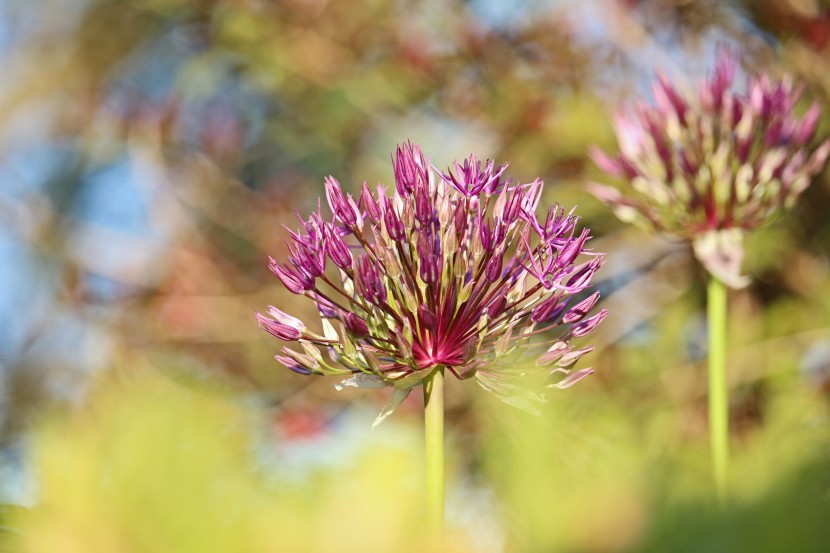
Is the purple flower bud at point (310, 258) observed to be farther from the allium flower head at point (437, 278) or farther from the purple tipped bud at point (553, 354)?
the purple tipped bud at point (553, 354)

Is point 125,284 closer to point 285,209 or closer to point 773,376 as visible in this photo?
point 285,209

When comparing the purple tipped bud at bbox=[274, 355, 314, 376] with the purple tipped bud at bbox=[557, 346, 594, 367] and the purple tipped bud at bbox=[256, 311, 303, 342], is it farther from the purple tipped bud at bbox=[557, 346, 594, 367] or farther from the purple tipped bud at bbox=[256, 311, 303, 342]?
the purple tipped bud at bbox=[557, 346, 594, 367]

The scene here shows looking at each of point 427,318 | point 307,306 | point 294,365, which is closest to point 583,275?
point 427,318

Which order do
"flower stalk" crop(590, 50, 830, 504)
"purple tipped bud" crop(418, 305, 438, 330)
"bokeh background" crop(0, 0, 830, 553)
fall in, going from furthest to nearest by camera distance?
"flower stalk" crop(590, 50, 830, 504), "purple tipped bud" crop(418, 305, 438, 330), "bokeh background" crop(0, 0, 830, 553)

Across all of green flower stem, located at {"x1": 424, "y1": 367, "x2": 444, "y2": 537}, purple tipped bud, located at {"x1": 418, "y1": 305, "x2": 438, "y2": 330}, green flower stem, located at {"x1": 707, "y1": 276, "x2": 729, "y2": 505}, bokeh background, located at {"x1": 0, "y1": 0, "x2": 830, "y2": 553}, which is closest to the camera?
bokeh background, located at {"x1": 0, "y1": 0, "x2": 830, "y2": 553}

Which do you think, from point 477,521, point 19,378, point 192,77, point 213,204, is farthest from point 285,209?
point 477,521

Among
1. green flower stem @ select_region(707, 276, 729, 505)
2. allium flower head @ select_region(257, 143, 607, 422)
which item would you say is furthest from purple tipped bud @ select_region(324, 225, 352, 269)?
green flower stem @ select_region(707, 276, 729, 505)

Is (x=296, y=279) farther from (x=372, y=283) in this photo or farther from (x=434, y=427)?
(x=434, y=427)
